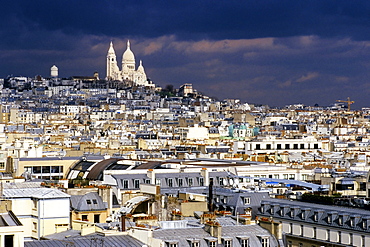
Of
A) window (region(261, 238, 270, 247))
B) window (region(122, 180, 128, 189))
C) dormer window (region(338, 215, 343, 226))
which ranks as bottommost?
window (region(261, 238, 270, 247))

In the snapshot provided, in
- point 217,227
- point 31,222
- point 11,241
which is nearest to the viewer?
point 11,241

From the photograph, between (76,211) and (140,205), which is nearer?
(76,211)

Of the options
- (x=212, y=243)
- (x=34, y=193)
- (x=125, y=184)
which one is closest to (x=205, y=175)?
(x=125, y=184)

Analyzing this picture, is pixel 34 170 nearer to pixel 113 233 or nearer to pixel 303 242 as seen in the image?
pixel 303 242

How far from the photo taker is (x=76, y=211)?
28.2m

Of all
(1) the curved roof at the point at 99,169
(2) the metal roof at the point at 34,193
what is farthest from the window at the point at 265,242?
(1) the curved roof at the point at 99,169

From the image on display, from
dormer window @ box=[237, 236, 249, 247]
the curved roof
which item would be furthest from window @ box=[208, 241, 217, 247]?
the curved roof

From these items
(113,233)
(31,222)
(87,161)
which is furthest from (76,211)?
(87,161)

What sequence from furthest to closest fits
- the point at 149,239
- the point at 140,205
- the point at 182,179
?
the point at 182,179
the point at 140,205
the point at 149,239

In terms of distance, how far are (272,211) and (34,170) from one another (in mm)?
20930

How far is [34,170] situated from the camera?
48.2 metres

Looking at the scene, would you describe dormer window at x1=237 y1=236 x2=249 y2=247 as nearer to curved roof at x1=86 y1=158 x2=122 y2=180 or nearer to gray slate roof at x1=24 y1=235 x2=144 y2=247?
gray slate roof at x1=24 y1=235 x2=144 y2=247

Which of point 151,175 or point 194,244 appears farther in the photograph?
point 151,175

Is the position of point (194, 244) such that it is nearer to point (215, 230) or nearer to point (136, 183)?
point (215, 230)
